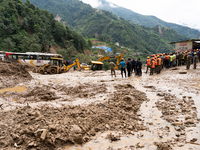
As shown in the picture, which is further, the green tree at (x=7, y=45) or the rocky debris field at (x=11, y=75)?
the green tree at (x=7, y=45)

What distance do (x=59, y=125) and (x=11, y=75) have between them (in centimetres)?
744

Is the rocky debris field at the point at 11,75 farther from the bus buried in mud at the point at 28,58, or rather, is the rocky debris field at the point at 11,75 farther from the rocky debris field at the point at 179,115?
the bus buried in mud at the point at 28,58

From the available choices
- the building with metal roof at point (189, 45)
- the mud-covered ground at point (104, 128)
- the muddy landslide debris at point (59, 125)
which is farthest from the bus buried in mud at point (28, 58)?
the building with metal roof at point (189, 45)

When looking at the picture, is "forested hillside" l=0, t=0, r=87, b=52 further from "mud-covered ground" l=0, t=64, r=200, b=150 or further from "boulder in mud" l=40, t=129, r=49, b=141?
"boulder in mud" l=40, t=129, r=49, b=141

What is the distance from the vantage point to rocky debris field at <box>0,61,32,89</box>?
7.80 meters

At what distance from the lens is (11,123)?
321 centimetres

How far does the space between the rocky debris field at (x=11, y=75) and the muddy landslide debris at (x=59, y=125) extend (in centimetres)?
489

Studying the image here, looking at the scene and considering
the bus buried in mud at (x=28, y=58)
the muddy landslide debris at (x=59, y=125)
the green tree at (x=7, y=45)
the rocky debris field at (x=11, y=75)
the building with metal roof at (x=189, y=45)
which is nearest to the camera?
the muddy landslide debris at (x=59, y=125)

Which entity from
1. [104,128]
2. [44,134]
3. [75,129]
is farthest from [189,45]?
[44,134]

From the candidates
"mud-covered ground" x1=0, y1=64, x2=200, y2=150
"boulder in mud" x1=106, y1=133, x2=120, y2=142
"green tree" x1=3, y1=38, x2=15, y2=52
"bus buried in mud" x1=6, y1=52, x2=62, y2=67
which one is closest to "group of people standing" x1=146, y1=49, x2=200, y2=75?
"mud-covered ground" x1=0, y1=64, x2=200, y2=150

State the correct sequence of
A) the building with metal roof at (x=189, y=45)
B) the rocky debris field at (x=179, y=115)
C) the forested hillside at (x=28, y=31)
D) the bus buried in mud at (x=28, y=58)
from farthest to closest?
1. the forested hillside at (x=28, y=31)
2. the building with metal roof at (x=189, y=45)
3. the bus buried in mud at (x=28, y=58)
4. the rocky debris field at (x=179, y=115)

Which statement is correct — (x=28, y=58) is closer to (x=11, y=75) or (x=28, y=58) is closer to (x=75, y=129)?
(x=11, y=75)

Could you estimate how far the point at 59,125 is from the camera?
3.23m

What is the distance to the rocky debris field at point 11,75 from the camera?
780cm
